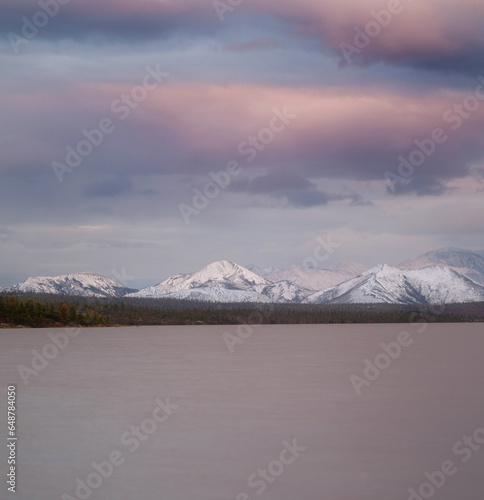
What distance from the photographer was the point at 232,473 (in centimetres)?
3008

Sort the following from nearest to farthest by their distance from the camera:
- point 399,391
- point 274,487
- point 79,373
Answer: point 274,487, point 399,391, point 79,373

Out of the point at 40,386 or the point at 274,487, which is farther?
the point at 40,386

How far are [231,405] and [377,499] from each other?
26.7 m

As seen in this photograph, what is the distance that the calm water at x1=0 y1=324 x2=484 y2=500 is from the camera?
27625 mm

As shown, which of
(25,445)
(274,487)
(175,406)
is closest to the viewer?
(274,487)

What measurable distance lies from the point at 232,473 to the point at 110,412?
64.6 feet

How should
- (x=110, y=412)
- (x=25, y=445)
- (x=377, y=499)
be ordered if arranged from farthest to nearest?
(x=110, y=412) < (x=25, y=445) < (x=377, y=499)

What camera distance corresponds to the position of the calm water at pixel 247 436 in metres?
27.6

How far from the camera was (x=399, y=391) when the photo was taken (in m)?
61.0

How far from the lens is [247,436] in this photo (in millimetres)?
38438

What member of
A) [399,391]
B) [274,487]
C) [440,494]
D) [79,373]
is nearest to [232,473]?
[274,487]

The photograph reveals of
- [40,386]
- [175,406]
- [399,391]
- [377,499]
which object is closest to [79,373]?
[40,386]

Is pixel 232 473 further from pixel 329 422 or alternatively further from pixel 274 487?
pixel 329 422

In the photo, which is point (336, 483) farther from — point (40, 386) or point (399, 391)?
point (40, 386)
